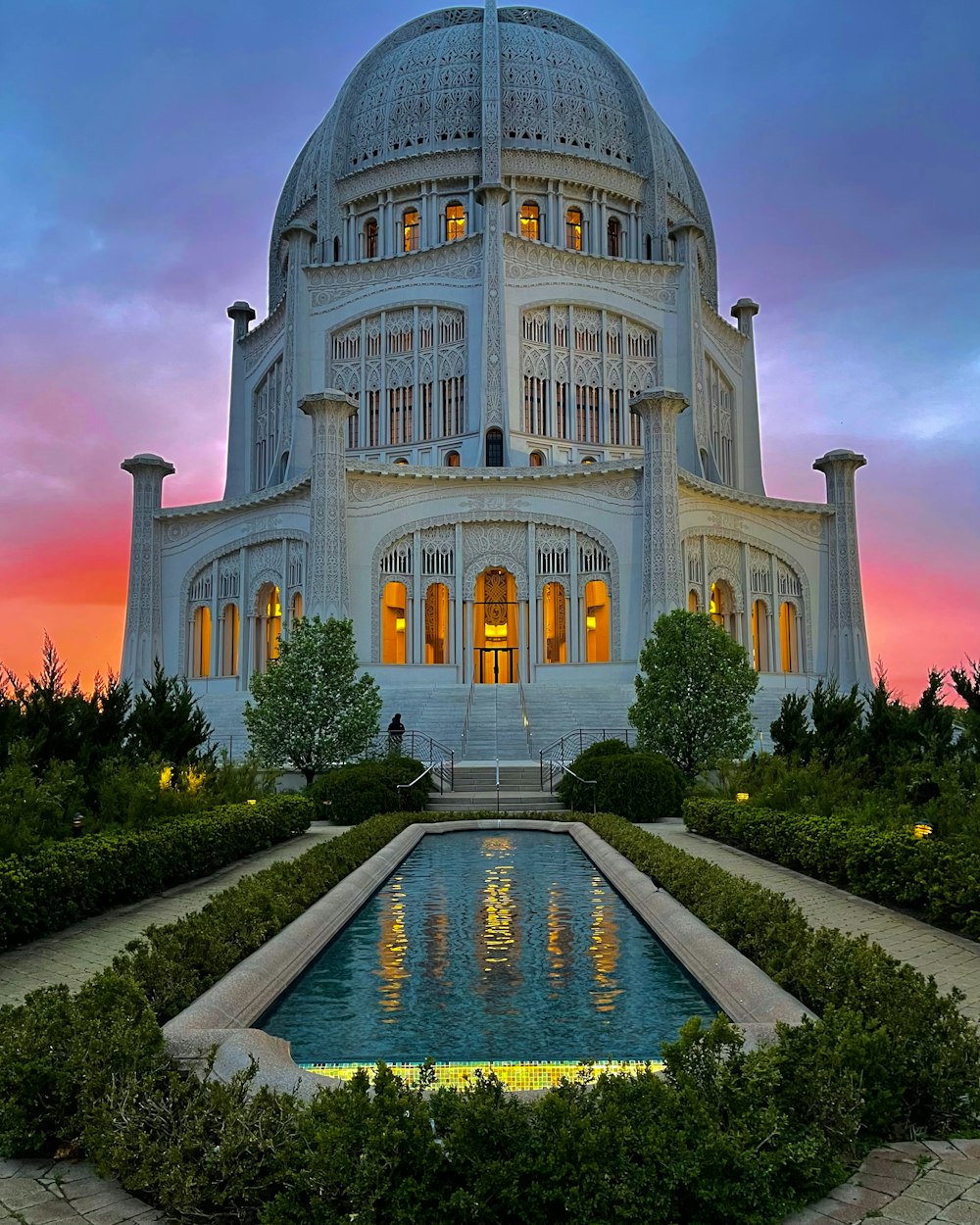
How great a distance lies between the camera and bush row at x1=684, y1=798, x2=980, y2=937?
8.64m

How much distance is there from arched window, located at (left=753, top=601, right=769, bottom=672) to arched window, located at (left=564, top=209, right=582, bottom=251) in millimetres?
18594

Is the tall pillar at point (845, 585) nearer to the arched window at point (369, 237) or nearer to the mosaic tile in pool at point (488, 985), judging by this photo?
the arched window at point (369, 237)

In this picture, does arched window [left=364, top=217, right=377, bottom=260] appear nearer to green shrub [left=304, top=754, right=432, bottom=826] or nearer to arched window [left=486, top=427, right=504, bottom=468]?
arched window [left=486, top=427, right=504, bottom=468]

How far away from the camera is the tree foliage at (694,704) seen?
2164 centimetres

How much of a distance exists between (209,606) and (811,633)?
2243cm

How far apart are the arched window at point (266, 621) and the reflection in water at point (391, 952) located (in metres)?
27.0

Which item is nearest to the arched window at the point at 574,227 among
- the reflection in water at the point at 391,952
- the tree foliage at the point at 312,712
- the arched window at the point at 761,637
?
the arched window at the point at 761,637

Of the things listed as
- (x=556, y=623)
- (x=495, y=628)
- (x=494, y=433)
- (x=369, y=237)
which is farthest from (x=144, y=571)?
(x=369, y=237)

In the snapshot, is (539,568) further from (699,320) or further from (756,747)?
(699,320)

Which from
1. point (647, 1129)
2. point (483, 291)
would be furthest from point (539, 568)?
point (647, 1129)

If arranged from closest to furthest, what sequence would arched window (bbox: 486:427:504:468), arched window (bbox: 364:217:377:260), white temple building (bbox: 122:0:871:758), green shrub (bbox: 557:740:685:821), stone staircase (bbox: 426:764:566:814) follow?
green shrub (bbox: 557:740:685:821) < stone staircase (bbox: 426:764:566:814) < white temple building (bbox: 122:0:871:758) < arched window (bbox: 486:427:504:468) < arched window (bbox: 364:217:377:260)

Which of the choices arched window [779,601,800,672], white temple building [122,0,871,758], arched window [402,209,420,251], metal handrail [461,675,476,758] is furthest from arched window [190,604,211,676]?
arched window [779,601,800,672]

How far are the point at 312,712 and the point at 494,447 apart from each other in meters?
19.6

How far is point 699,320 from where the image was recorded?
44344 millimetres
